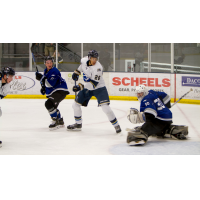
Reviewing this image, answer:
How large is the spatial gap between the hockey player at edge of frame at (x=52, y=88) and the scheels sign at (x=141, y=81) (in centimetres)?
393

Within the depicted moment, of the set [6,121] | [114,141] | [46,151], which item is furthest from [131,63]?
[46,151]

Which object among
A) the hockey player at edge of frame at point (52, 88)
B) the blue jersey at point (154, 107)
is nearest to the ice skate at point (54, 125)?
the hockey player at edge of frame at point (52, 88)

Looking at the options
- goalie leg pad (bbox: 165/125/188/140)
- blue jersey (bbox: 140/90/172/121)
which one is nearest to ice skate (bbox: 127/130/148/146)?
blue jersey (bbox: 140/90/172/121)

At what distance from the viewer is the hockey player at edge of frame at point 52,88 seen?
4172mm

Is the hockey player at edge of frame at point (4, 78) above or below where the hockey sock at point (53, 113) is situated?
above

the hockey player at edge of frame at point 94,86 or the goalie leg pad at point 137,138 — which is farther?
the hockey player at edge of frame at point 94,86

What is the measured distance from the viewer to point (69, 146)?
129 inches

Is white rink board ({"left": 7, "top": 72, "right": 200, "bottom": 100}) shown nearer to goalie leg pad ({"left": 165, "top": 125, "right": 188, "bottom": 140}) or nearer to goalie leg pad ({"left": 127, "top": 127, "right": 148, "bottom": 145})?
goalie leg pad ({"left": 165, "top": 125, "right": 188, "bottom": 140})

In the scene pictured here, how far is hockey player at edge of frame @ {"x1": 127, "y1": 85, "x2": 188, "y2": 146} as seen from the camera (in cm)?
319

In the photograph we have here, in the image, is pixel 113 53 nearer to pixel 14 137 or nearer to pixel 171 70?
pixel 171 70

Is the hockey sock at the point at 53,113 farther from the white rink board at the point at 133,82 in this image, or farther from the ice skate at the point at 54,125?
the white rink board at the point at 133,82

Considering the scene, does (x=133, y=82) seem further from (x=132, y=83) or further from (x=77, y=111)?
(x=77, y=111)

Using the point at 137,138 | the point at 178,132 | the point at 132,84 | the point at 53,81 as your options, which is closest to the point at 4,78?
the point at 53,81

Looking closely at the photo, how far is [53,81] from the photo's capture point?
4.19 metres
